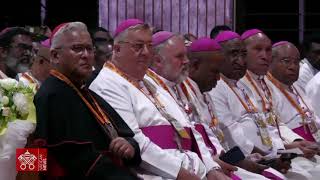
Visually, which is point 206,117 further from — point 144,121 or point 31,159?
point 31,159

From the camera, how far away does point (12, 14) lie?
1072cm

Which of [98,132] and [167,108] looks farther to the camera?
[167,108]

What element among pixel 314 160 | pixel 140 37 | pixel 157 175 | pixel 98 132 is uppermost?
pixel 140 37

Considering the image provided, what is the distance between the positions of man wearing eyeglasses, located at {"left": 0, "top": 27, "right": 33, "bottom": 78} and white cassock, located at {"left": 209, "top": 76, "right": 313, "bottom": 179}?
1544 mm

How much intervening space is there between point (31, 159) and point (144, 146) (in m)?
0.74

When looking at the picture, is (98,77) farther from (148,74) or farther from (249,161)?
(249,161)

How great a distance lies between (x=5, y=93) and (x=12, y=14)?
629 cm

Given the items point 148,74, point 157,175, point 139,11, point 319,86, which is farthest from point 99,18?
point 157,175

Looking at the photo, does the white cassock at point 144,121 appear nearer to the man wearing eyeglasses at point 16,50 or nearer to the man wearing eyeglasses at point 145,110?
the man wearing eyeglasses at point 145,110

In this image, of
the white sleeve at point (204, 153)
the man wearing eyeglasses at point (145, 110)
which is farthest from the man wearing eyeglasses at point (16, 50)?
the white sleeve at point (204, 153)

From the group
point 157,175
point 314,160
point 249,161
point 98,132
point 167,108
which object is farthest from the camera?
point 314,160

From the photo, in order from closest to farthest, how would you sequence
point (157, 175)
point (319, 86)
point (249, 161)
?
point (157, 175), point (249, 161), point (319, 86)

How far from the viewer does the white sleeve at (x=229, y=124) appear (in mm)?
6461

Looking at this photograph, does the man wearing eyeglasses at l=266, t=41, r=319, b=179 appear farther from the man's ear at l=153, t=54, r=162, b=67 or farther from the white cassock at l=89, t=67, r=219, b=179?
the white cassock at l=89, t=67, r=219, b=179
